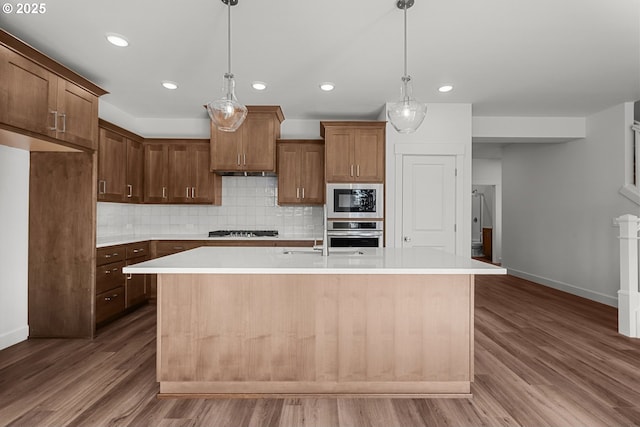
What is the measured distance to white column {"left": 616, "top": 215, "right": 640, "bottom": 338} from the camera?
336 centimetres

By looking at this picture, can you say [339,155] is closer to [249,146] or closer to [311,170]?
[311,170]

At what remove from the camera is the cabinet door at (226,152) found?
4.53 meters

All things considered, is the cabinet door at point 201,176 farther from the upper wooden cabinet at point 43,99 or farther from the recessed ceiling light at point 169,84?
the upper wooden cabinet at point 43,99

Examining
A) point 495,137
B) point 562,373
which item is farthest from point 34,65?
point 495,137

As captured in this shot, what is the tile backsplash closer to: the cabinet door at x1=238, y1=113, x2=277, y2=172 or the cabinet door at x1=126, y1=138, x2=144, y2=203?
the cabinet door at x1=126, y1=138, x2=144, y2=203

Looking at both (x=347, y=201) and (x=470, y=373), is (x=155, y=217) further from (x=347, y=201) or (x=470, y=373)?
(x=470, y=373)

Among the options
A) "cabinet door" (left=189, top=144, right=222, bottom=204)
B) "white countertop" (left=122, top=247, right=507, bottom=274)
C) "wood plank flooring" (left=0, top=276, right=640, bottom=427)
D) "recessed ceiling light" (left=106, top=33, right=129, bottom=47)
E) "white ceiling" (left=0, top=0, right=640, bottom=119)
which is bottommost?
"wood plank flooring" (left=0, top=276, right=640, bottom=427)

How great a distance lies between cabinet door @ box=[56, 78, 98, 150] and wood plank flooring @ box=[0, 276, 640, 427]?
1.88 m

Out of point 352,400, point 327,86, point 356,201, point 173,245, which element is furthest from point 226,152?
point 352,400

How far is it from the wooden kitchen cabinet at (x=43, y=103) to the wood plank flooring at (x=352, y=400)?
1.85 meters

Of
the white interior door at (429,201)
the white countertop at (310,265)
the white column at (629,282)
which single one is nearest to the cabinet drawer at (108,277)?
the white countertop at (310,265)

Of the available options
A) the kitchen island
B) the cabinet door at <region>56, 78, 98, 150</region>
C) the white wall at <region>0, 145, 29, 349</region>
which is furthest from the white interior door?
the white wall at <region>0, 145, 29, 349</region>

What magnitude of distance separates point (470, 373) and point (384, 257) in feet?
2.98

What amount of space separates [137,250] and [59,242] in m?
0.95
